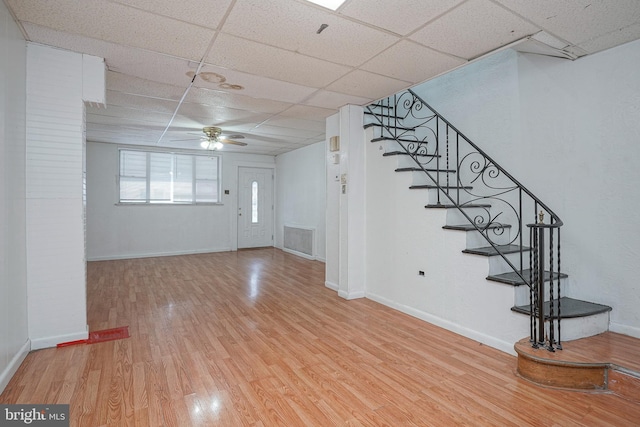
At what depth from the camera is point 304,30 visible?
2.51 m

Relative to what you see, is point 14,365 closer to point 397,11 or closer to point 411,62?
point 397,11

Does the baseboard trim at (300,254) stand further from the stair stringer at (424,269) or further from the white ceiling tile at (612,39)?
the white ceiling tile at (612,39)

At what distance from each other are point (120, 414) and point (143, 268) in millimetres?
5013

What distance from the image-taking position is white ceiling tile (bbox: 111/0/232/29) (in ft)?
7.12

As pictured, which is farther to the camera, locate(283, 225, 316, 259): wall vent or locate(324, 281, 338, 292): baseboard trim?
locate(283, 225, 316, 259): wall vent

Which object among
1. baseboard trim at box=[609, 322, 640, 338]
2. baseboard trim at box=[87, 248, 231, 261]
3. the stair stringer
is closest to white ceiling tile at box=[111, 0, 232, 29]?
the stair stringer

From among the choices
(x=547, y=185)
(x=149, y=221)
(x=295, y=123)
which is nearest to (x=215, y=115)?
(x=295, y=123)

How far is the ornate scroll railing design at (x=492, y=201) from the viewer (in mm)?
2541

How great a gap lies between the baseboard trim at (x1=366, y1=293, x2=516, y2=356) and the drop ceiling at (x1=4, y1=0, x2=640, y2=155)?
2631 mm

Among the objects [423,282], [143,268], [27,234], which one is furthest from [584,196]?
[143,268]

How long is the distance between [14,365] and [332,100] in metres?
4.09

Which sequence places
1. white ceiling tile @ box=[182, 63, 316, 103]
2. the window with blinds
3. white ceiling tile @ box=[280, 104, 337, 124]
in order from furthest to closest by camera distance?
the window with blinds < white ceiling tile @ box=[280, 104, 337, 124] < white ceiling tile @ box=[182, 63, 316, 103]

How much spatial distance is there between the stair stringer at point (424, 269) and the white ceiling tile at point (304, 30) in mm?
1613

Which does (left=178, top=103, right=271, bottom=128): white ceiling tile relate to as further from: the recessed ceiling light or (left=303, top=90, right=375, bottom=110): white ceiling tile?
the recessed ceiling light
